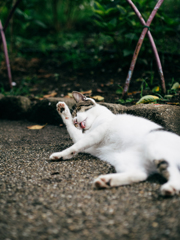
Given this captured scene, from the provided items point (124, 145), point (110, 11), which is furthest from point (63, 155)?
point (110, 11)

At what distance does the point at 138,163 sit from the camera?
5.33 ft

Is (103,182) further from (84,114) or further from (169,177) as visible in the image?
(84,114)

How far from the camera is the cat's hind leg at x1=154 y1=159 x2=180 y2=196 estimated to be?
4.21ft

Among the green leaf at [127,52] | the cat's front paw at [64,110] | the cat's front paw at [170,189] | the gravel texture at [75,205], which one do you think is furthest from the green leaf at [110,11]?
the cat's front paw at [170,189]

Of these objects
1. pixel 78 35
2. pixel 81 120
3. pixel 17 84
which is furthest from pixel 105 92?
pixel 78 35

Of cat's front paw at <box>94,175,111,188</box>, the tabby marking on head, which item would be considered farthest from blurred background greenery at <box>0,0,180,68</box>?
cat's front paw at <box>94,175,111,188</box>

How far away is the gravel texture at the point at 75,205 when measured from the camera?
104 cm

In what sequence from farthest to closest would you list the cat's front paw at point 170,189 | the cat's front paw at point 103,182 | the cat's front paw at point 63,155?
1. the cat's front paw at point 63,155
2. the cat's front paw at point 103,182
3. the cat's front paw at point 170,189

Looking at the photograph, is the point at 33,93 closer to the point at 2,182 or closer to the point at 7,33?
the point at 2,182

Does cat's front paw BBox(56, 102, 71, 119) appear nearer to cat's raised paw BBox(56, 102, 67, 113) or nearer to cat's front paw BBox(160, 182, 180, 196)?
cat's raised paw BBox(56, 102, 67, 113)

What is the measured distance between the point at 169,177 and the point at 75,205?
0.61 metres

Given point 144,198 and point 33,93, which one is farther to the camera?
point 33,93

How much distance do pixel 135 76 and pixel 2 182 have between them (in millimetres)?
2996

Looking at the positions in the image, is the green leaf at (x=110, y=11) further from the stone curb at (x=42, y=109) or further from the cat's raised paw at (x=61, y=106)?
the cat's raised paw at (x=61, y=106)
